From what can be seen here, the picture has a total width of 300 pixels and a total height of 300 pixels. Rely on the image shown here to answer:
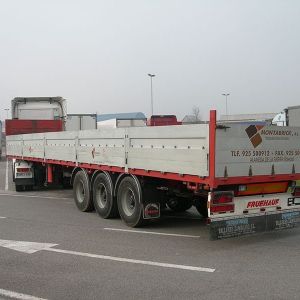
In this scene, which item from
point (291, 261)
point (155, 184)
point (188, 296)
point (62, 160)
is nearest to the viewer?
point (188, 296)

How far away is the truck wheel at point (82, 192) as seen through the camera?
1130cm

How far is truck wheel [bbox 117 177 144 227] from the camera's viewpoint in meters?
9.02

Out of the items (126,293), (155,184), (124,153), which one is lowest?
(126,293)

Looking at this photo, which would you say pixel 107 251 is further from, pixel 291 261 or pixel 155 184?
pixel 291 261

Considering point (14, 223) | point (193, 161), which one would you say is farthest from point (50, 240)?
point (193, 161)

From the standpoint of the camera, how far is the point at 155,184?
9062 mm

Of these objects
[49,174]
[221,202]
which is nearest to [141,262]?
[221,202]

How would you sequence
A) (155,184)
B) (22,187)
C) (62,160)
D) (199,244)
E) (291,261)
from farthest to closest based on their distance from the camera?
1. (22,187)
2. (62,160)
3. (155,184)
4. (199,244)
5. (291,261)

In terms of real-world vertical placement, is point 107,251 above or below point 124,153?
below

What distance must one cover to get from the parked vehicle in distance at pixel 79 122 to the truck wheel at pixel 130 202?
10.8 metres

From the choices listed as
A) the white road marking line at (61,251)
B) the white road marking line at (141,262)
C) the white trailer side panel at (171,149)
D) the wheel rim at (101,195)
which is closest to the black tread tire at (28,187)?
the wheel rim at (101,195)

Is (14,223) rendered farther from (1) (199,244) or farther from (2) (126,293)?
(2) (126,293)

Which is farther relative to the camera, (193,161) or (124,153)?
(124,153)

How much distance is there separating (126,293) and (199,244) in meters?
2.72
